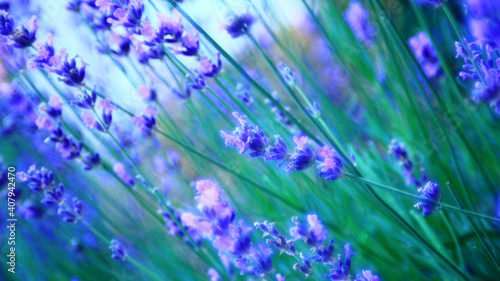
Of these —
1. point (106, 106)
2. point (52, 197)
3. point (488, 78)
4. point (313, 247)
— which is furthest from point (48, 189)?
point (488, 78)

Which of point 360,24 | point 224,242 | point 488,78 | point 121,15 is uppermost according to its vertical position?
point 360,24

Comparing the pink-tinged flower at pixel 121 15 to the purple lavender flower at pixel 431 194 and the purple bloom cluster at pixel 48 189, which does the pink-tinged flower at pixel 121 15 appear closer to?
the purple bloom cluster at pixel 48 189

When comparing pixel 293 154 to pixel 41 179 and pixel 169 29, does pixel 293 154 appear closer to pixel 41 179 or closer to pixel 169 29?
pixel 169 29

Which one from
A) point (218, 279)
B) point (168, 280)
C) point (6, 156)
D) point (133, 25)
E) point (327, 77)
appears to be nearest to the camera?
point (133, 25)

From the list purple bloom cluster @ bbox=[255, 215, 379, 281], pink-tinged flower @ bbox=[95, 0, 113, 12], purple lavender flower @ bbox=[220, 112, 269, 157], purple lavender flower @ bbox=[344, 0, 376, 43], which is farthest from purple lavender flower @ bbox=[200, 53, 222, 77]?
purple lavender flower @ bbox=[344, 0, 376, 43]

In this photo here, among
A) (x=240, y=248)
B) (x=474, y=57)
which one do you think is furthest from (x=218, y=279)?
(x=474, y=57)

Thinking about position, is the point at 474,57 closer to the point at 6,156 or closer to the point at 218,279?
the point at 218,279

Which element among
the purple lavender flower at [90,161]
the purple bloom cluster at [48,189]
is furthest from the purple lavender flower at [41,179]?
the purple lavender flower at [90,161]

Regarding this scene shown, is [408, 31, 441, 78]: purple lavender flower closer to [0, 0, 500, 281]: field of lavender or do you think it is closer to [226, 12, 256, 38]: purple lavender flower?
[0, 0, 500, 281]: field of lavender
